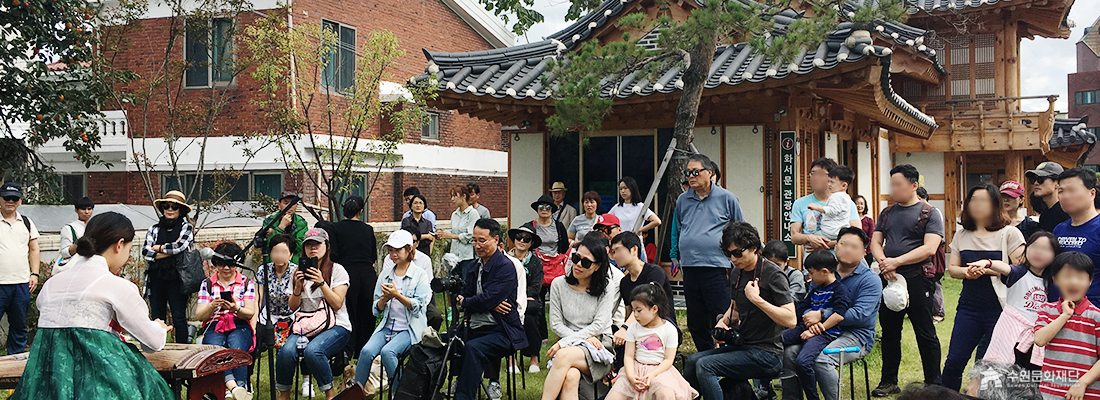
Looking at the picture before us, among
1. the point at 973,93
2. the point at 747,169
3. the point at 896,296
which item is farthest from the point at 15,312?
the point at 973,93

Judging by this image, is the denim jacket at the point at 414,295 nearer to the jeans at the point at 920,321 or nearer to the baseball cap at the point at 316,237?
the baseball cap at the point at 316,237

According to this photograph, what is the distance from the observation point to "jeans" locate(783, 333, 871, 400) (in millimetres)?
4578

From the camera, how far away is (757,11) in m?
6.80

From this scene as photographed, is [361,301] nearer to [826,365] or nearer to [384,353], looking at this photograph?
[384,353]

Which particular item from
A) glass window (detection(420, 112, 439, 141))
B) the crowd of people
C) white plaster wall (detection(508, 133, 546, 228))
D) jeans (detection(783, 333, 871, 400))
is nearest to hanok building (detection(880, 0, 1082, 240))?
white plaster wall (detection(508, 133, 546, 228))

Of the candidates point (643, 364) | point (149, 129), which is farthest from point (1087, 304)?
point (149, 129)

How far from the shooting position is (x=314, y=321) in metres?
5.47

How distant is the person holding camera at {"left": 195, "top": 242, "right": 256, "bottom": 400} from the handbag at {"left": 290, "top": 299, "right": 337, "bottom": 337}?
0.36 metres

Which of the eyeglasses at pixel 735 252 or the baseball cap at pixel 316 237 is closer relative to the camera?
the eyeglasses at pixel 735 252

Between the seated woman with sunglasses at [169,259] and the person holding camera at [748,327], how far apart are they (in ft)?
13.8

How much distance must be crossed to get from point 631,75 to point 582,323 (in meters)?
4.68

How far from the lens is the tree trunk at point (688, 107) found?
729 centimetres

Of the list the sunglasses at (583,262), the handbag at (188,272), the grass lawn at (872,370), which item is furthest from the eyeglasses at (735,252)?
the handbag at (188,272)

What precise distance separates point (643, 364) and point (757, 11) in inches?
145
